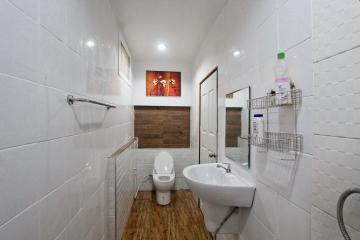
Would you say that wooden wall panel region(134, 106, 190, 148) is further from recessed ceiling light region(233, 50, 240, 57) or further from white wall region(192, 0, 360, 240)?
white wall region(192, 0, 360, 240)

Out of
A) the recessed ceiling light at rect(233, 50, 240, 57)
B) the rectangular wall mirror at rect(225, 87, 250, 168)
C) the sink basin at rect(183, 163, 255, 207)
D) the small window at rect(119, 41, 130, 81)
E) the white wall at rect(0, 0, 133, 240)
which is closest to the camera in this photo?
the white wall at rect(0, 0, 133, 240)

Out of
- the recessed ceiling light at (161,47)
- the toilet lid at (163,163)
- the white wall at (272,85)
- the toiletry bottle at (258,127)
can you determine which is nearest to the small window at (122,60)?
the recessed ceiling light at (161,47)

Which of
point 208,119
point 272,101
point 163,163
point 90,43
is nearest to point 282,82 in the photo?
point 272,101

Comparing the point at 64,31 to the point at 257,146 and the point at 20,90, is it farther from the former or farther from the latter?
the point at 257,146

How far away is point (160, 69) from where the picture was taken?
11.9 feet

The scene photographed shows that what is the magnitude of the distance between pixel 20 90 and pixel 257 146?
1.25 m

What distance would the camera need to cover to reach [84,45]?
118 cm

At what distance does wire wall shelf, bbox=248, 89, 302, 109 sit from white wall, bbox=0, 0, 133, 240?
42.3 inches

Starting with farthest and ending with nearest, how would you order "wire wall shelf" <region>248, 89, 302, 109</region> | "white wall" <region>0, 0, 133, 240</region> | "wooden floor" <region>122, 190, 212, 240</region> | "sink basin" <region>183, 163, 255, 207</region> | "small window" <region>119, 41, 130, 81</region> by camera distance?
"small window" <region>119, 41, 130, 81</region>
"wooden floor" <region>122, 190, 212, 240</region>
"sink basin" <region>183, 163, 255, 207</region>
"wire wall shelf" <region>248, 89, 302, 109</region>
"white wall" <region>0, 0, 133, 240</region>

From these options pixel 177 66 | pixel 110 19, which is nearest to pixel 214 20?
pixel 110 19

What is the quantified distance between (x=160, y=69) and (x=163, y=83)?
28 centimetres

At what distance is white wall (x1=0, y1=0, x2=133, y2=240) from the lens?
576 mm

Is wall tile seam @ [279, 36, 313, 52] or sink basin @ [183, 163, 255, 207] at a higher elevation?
wall tile seam @ [279, 36, 313, 52]

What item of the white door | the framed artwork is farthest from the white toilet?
the framed artwork
